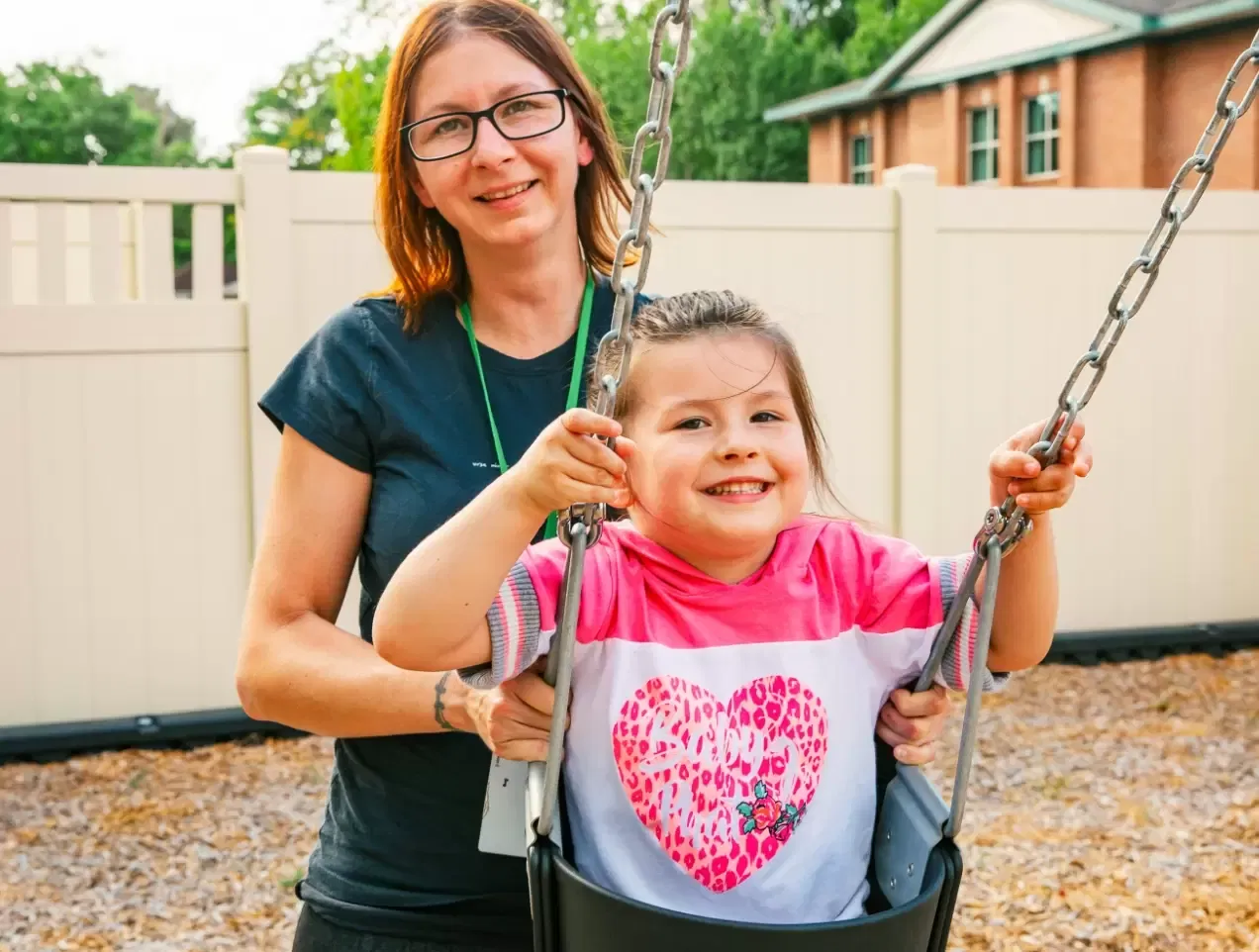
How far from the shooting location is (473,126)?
170cm

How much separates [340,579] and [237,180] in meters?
3.95

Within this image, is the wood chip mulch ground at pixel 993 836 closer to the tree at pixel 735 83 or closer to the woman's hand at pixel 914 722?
the woman's hand at pixel 914 722

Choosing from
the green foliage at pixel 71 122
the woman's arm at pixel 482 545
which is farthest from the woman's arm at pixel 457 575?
the green foliage at pixel 71 122

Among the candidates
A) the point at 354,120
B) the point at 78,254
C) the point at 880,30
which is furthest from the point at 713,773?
the point at 880,30

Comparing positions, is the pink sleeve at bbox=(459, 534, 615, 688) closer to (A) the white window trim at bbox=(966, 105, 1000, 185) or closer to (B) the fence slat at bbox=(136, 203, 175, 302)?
(B) the fence slat at bbox=(136, 203, 175, 302)

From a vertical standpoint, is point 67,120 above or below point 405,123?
above

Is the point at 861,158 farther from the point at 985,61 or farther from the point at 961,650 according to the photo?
the point at 961,650

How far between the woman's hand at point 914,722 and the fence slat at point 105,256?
431cm

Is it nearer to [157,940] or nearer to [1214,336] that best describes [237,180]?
[157,940]

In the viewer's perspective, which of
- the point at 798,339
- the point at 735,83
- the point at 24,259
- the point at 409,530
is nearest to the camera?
the point at 409,530

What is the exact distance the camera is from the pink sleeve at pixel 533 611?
1.38m

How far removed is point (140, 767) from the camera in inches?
205

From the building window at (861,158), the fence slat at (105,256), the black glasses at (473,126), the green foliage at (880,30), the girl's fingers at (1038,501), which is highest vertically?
the green foliage at (880,30)

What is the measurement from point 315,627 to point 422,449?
0.24 m
